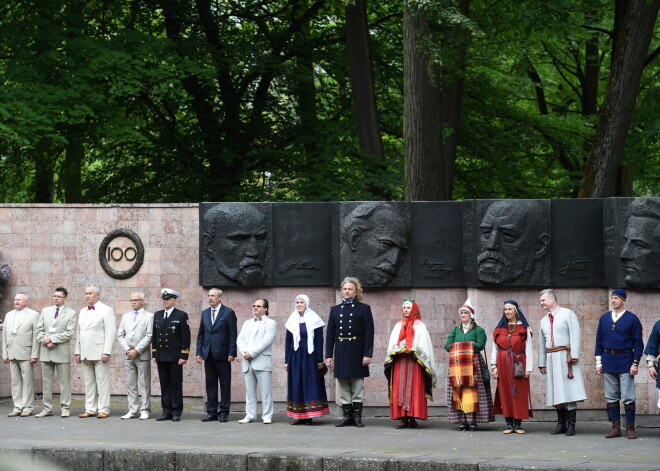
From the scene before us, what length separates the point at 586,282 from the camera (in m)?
14.7

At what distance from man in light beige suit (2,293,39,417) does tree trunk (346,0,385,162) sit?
8530 mm

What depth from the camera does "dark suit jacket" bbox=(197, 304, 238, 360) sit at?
14852mm

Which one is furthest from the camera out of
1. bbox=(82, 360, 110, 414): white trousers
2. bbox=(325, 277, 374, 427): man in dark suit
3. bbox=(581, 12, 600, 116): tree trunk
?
bbox=(581, 12, 600, 116): tree trunk

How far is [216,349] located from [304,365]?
4.17 ft

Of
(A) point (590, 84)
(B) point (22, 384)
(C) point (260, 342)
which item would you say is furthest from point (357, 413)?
(A) point (590, 84)

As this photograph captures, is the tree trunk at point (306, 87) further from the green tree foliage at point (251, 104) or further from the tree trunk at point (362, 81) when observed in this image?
the tree trunk at point (362, 81)

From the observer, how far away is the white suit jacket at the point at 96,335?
1547 cm

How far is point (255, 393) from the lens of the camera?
1482 cm

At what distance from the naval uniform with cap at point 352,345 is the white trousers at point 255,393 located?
99cm

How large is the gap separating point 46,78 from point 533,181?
448 inches

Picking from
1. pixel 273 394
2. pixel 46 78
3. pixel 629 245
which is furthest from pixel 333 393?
pixel 46 78

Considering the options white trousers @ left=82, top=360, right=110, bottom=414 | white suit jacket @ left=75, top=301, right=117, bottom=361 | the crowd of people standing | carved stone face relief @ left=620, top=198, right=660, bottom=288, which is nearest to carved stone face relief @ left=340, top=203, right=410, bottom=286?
the crowd of people standing

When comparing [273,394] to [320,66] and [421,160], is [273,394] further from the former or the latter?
[320,66]

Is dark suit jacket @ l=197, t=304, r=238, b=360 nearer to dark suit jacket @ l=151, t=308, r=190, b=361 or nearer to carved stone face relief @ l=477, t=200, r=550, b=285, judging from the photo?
dark suit jacket @ l=151, t=308, r=190, b=361
